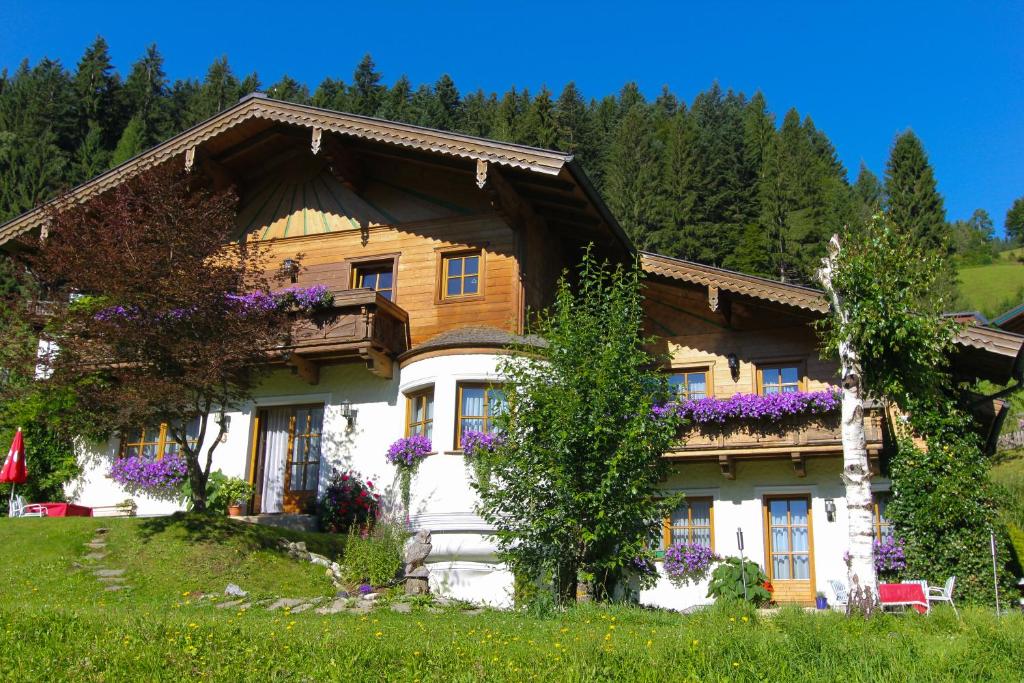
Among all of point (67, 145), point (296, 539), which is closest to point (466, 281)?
point (296, 539)

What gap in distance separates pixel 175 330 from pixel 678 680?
1001 cm

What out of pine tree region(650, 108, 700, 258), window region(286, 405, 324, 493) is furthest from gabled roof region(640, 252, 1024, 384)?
pine tree region(650, 108, 700, 258)

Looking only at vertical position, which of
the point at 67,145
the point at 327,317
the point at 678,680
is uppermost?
the point at 67,145

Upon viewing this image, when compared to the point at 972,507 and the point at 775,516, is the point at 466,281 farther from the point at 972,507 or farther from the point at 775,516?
the point at 972,507

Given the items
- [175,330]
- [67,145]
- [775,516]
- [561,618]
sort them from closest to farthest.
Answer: [561,618]
[175,330]
[775,516]
[67,145]

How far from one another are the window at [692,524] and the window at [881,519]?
9.33 feet

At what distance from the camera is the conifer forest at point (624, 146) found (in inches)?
1704

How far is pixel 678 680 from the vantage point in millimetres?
7121

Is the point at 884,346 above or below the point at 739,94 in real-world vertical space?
below

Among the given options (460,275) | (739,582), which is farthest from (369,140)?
(739,582)

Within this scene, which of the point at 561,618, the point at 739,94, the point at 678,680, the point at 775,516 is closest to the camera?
the point at 678,680

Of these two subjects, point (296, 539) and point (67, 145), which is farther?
point (67, 145)

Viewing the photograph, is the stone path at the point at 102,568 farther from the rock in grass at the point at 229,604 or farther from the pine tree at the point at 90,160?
the pine tree at the point at 90,160

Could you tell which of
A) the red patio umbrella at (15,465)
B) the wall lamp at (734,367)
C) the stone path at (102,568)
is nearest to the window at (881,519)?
the wall lamp at (734,367)
